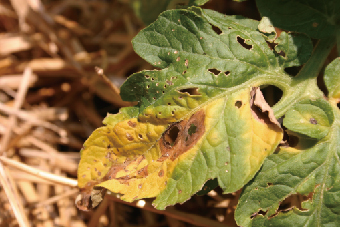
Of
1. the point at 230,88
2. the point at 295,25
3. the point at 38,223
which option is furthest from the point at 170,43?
the point at 38,223

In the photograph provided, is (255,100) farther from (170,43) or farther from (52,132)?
(52,132)

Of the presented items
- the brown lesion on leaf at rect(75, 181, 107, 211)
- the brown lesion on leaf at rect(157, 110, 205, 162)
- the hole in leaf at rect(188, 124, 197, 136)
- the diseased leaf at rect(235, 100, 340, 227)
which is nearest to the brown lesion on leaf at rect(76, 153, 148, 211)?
the brown lesion on leaf at rect(75, 181, 107, 211)

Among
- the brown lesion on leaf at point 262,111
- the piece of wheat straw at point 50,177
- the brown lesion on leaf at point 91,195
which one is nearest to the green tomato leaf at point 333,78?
the brown lesion on leaf at point 262,111

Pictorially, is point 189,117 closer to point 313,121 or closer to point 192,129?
point 192,129

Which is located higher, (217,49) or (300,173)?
(217,49)

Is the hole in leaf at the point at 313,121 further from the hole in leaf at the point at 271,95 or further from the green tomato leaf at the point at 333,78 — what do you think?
the hole in leaf at the point at 271,95

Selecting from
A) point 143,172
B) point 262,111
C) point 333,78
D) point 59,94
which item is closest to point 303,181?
point 262,111

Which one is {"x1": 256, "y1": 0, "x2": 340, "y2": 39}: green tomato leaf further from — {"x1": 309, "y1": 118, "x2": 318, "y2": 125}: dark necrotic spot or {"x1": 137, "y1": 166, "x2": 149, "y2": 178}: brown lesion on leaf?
{"x1": 137, "y1": 166, "x2": 149, "y2": 178}: brown lesion on leaf
